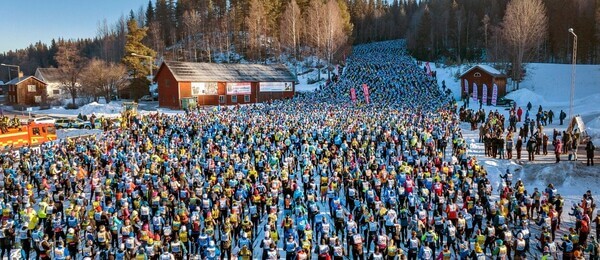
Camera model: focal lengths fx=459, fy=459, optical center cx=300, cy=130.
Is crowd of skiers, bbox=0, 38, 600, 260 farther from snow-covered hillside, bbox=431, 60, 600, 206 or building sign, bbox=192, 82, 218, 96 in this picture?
building sign, bbox=192, 82, 218, 96

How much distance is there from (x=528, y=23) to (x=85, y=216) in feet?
175

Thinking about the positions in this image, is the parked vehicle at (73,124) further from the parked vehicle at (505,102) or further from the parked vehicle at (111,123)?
the parked vehicle at (505,102)

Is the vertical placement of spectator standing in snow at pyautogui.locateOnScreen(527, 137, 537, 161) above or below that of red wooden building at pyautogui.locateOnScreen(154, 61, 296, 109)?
below

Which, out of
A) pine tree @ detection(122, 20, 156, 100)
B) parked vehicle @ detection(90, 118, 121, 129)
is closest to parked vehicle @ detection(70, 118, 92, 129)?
parked vehicle @ detection(90, 118, 121, 129)

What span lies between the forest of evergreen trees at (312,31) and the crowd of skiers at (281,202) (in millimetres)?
43744

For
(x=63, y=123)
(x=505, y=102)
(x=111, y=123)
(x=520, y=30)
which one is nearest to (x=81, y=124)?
(x=63, y=123)

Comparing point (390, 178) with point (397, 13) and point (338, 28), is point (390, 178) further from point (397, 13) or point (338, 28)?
point (397, 13)

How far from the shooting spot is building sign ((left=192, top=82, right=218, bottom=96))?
5038 centimetres

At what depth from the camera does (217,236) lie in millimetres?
15695

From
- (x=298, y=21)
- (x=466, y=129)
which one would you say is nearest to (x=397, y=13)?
(x=298, y=21)

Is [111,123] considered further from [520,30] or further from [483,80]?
[520,30]

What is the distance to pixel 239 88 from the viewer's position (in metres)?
54.7

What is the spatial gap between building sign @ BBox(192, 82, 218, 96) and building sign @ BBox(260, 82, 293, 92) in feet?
22.4

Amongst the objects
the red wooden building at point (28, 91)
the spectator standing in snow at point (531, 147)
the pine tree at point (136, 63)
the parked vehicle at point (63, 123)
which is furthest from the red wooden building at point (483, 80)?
the red wooden building at point (28, 91)
